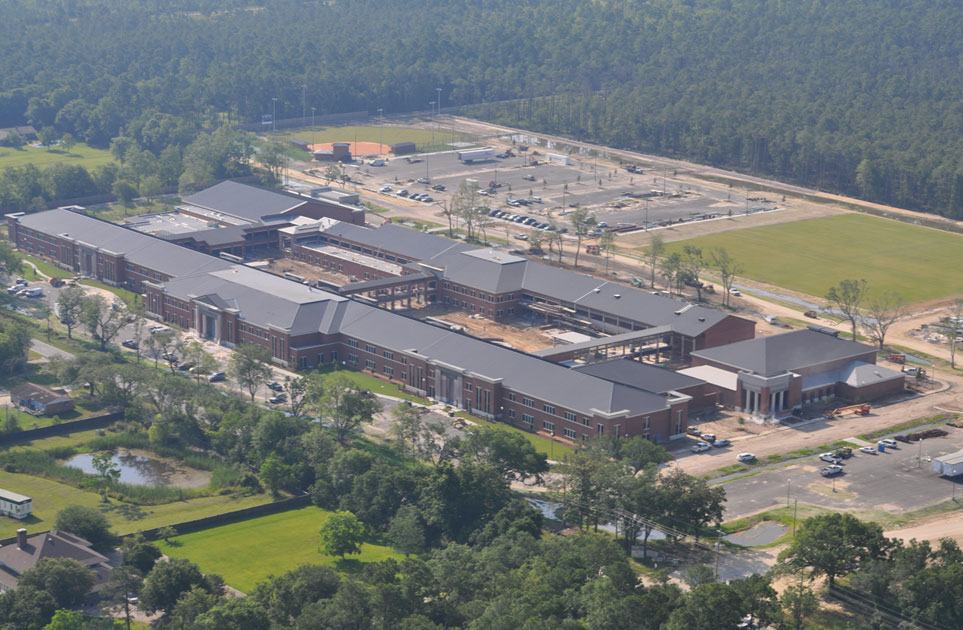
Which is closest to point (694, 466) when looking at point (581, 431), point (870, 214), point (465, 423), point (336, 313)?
point (581, 431)

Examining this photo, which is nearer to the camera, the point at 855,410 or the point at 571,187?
the point at 855,410

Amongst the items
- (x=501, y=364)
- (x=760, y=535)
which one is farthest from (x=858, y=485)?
(x=501, y=364)

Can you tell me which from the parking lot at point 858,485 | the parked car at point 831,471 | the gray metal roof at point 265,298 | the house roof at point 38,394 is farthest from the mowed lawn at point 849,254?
the house roof at point 38,394

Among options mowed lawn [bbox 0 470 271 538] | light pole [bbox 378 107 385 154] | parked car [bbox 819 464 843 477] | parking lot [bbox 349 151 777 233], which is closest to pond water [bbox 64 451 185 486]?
mowed lawn [bbox 0 470 271 538]

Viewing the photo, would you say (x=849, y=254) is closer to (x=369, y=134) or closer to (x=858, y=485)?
(x=858, y=485)

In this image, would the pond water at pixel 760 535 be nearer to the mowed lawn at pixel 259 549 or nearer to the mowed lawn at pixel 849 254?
the mowed lawn at pixel 259 549
